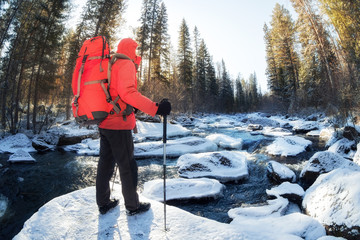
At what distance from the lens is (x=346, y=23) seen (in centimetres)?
923

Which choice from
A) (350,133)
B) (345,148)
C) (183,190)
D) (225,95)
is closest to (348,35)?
(350,133)

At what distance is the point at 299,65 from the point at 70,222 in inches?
1341

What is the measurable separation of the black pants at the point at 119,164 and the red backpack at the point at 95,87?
0.77 feet

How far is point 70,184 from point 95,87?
3.80 meters

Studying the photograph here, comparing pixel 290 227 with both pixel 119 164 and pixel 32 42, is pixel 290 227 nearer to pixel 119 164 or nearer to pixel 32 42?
pixel 119 164

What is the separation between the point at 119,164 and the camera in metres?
2.15

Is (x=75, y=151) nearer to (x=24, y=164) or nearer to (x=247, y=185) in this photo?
(x=24, y=164)

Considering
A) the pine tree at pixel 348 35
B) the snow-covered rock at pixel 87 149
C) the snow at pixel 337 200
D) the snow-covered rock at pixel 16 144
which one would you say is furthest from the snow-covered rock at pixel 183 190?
the snow-covered rock at pixel 16 144

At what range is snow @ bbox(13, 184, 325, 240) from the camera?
1.90m

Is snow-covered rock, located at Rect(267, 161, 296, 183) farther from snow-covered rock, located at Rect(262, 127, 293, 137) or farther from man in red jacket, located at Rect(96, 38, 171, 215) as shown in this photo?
snow-covered rock, located at Rect(262, 127, 293, 137)

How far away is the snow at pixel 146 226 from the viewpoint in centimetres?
190

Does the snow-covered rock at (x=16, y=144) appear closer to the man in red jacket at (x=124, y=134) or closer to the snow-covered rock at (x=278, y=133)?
the man in red jacket at (x=124, y=134)

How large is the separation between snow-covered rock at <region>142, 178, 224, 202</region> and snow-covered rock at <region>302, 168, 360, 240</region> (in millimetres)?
1597

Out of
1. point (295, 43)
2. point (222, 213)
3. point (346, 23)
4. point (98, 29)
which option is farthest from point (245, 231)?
point (295, 43)
